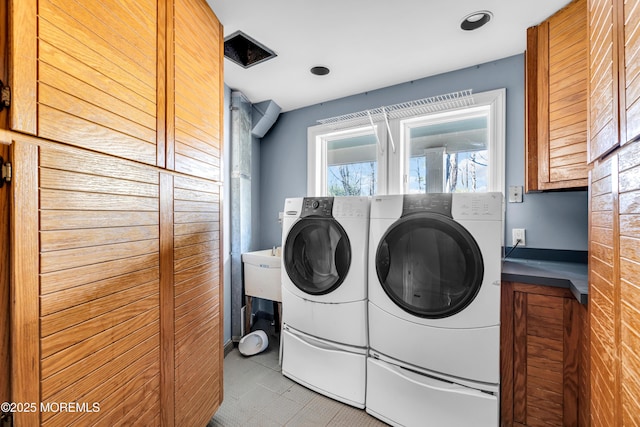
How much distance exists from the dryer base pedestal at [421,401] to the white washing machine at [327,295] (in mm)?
114

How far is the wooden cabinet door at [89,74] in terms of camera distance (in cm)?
67

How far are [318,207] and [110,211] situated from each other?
120 centimetres

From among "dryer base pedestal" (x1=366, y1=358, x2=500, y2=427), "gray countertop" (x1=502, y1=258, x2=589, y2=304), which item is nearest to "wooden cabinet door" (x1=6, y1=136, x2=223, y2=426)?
"dryer base pedestal" (x1=366, y1=358, x2=500, y2=427)

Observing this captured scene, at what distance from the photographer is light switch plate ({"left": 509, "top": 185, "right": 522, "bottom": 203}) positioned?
1.97m

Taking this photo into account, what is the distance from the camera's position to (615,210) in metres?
0.77

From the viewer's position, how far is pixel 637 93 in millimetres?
641

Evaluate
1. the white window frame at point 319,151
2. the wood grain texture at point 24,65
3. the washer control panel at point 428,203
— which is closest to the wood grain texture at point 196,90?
the wood grain texture at point 24,65

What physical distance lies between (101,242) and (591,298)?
171 centimetres

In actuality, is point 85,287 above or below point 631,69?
below

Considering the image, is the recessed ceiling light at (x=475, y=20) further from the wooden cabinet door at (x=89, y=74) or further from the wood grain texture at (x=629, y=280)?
the wooden cabinet door at (x=89, y=74)

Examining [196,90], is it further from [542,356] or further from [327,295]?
[542,356]

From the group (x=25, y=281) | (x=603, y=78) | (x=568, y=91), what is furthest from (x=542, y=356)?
(x=25, y=281)

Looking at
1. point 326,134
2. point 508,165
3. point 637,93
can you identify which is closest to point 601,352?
point 637,93

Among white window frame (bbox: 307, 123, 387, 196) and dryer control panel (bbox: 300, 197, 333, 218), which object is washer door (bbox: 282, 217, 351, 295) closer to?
dryer control panel (bbox: 300, 197, 333, 218)
